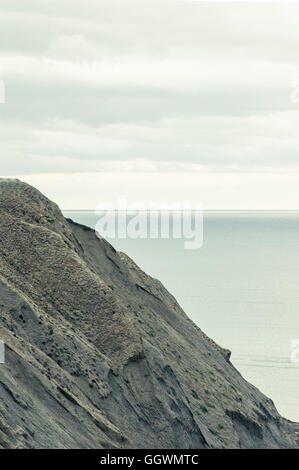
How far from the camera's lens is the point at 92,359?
40344 millimetres

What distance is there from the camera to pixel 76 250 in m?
49.1

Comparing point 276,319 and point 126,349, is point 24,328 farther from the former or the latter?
point 276,319

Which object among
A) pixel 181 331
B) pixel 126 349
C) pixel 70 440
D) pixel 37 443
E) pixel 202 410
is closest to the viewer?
pixel 37 443

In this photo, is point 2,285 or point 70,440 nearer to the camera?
point 70,440

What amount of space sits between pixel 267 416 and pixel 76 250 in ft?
60.2

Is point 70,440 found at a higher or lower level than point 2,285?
lower

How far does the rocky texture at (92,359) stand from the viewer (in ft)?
114

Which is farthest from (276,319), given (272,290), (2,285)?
Answer: (2,285)

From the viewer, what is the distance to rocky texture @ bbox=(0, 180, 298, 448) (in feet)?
114
